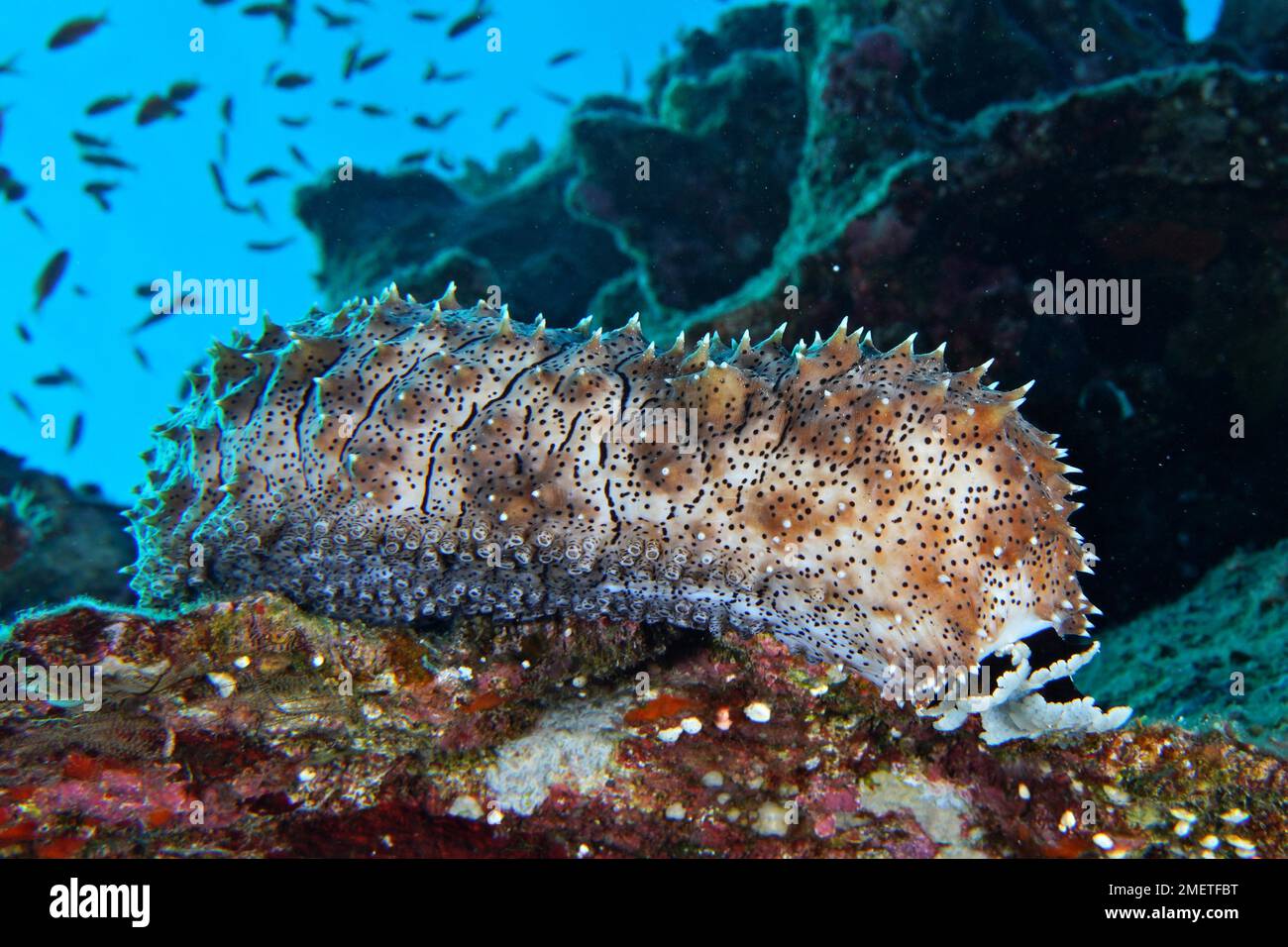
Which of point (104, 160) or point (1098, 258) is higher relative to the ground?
point (104, 160)

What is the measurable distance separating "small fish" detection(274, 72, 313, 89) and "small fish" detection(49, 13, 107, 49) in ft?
6.29

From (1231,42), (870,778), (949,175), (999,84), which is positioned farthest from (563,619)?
(1231,42)

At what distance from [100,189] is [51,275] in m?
2.71

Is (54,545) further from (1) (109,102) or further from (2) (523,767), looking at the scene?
(2) (523,767)

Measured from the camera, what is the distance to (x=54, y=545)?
670cm

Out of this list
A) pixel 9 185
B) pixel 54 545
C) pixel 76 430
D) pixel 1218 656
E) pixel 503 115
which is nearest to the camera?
pixel 1218 656

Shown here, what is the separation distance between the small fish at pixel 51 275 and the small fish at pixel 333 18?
6197 millimetres

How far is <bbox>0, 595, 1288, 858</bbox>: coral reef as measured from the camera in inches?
→ 86.7

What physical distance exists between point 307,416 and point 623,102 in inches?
423

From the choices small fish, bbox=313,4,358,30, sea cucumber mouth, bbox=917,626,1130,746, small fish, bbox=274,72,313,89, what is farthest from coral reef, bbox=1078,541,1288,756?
small fish, bbox=313,4,358,30

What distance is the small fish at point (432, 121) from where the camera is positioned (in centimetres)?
1050

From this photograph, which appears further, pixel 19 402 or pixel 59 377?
pixel 19 402

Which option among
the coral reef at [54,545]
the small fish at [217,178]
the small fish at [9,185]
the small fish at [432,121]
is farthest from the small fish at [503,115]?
the coral reef at [54,545]

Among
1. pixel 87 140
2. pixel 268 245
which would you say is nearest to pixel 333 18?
pixel 268 245
